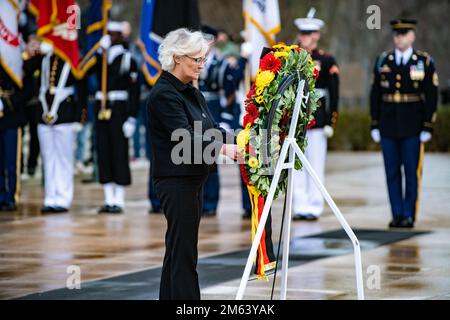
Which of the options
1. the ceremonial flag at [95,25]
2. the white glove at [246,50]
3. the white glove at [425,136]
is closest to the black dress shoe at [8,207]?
the ceremonial flag at [95,25]

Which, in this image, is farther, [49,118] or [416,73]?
[49,118]

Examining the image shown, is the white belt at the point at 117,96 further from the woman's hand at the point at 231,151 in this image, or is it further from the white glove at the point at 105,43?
the woman's hand at the point at 231,151

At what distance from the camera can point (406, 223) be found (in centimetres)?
1332

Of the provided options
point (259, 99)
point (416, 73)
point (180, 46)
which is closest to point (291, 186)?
point (259, 99)

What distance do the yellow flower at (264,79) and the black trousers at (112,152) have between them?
775cm

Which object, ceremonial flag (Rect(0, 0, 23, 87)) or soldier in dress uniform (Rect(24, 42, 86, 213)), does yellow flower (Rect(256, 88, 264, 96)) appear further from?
ceremonial flag (Rect(0, 0, 23, 87))

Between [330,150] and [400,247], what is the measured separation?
53.0ft

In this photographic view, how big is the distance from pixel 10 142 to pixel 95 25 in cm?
190

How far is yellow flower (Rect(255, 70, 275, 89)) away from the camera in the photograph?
290 inches

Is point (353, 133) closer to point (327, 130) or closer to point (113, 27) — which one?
point (113, 27)

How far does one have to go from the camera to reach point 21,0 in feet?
53.7

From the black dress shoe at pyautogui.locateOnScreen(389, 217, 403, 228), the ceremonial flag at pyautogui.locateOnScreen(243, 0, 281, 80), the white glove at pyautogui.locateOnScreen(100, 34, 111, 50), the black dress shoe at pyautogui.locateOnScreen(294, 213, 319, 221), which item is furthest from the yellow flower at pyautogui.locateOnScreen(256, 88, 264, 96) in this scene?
the white glove at pyautogui.locateOnScreen(100, 34, 111, 50)
